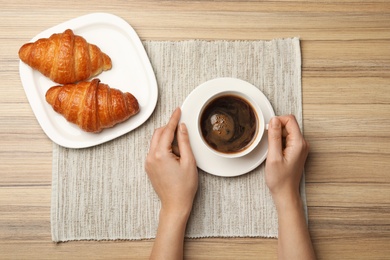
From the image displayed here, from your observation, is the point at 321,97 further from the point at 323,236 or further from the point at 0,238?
the point at 0,238

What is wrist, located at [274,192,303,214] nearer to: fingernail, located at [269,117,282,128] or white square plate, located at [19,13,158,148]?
fingernail, located at [269,117,282,128]

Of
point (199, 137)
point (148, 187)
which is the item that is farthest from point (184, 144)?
point (148, 187)

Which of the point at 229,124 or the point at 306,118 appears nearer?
the point at 229,124

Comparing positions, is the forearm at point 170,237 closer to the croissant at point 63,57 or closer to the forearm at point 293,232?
the forearm at point 293,232

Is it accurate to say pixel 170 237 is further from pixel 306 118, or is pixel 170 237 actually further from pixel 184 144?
pixel 306 118

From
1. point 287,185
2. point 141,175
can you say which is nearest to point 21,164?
point 141,175

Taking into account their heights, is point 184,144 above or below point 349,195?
above

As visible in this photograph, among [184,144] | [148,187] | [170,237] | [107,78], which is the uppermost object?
[107,78]

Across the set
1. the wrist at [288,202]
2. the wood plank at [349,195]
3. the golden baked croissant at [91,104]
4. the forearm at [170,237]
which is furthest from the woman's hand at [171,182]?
the wood plank at [349,195]
